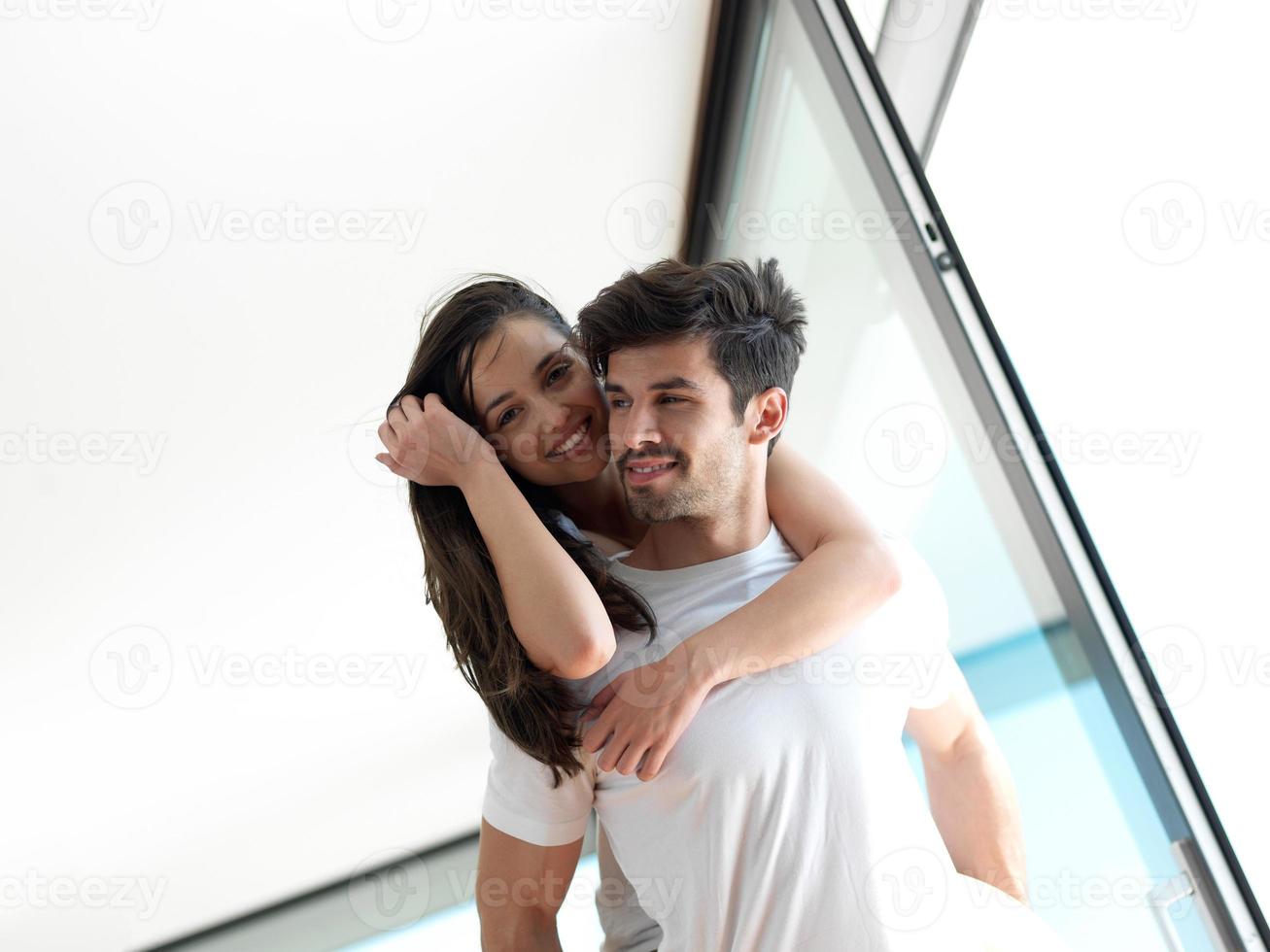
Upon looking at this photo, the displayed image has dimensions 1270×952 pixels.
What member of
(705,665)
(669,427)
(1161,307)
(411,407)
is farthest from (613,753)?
(1161,307)

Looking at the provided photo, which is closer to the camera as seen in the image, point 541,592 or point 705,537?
point 541,592

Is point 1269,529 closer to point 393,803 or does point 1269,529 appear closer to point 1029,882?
point 1029,882

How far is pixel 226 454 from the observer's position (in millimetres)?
1765

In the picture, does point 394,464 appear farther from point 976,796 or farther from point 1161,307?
point 1161,307

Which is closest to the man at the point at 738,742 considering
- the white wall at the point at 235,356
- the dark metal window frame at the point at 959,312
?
the dark metal window frame at the point at 959,312

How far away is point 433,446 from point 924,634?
24.1 inches

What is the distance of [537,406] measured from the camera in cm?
106

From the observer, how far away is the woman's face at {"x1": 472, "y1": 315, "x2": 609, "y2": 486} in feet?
3.49

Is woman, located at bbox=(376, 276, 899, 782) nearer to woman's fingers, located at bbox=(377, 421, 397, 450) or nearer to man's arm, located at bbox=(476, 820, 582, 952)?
woman's fingers, located at bbox=(377, 421, 397, 450)

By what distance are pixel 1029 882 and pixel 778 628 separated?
887 millimetres

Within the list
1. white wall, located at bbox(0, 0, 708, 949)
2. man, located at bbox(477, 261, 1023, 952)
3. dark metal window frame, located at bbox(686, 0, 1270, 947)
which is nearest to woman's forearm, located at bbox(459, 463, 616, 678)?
man, located at bbox(477, 261, 1023, 952)

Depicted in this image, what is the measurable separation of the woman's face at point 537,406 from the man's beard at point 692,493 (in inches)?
3.1

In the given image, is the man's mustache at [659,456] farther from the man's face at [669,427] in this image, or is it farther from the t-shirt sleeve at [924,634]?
the t-shirt sleeve at [924,634]

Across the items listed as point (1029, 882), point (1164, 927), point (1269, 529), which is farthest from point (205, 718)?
point (1269, 529)
